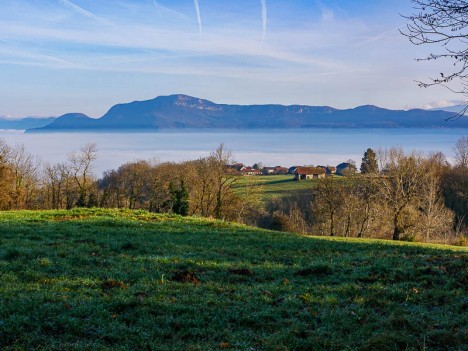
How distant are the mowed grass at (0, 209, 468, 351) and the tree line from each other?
32.9 meters

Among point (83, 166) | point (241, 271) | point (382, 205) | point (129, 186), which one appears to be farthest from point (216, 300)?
point (129, 186)

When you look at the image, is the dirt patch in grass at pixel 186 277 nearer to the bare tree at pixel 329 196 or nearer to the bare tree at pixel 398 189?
the bare tree at pixel 398 189

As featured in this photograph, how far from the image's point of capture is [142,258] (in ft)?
39.3

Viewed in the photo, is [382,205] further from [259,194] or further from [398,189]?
[259,194]

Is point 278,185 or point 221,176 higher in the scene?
point 221,176

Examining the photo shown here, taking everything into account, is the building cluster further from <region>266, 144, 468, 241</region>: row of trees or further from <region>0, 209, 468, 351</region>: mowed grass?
<region>0, 209, 468, 351</region>: mowed grass

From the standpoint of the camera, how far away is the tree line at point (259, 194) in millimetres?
47344

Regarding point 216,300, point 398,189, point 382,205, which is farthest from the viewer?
point 382,205

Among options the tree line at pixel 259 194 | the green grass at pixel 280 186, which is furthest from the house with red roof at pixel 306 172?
the tree line at pixel 259 194

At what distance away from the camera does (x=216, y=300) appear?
784 centimetres

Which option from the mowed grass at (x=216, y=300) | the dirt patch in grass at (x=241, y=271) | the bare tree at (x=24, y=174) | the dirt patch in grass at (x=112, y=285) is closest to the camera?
the mowed grass at (x=216, y=300)

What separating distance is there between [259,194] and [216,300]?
5175 centimetres

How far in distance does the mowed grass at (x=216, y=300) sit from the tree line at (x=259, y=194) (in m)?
32.9

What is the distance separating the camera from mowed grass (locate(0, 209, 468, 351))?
5.90 metres
